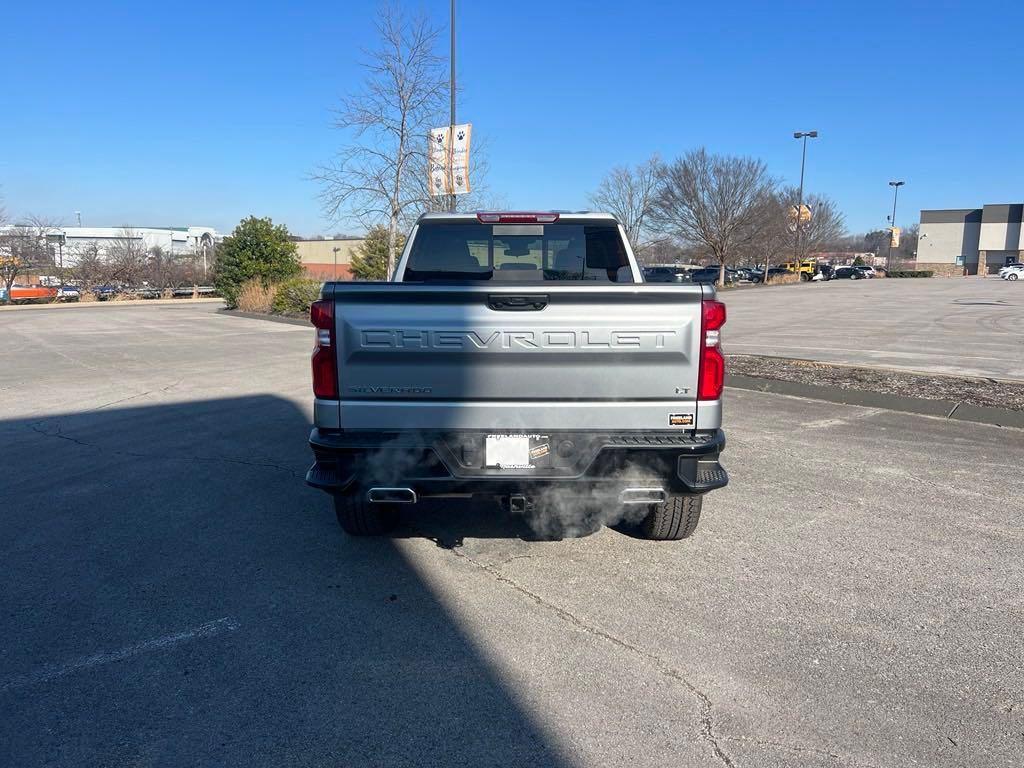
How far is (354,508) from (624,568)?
64.8 inches

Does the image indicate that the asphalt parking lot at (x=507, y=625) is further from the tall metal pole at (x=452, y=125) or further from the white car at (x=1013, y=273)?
the white car at (x=1013, y=273)

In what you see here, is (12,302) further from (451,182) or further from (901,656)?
(901,656)

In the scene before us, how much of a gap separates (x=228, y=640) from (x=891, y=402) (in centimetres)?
804

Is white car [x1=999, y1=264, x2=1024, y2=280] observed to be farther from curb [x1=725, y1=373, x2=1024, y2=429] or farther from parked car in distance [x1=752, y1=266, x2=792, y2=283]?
curb [x1=725, y1=373, x2=1024, y2=429]

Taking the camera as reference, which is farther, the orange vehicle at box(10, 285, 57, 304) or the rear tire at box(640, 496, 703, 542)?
the orange vehicle at box(10, 285, 57, 304)

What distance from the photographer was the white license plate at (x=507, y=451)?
12.4 ft

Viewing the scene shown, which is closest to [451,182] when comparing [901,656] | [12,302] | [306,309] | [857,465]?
[306,309]

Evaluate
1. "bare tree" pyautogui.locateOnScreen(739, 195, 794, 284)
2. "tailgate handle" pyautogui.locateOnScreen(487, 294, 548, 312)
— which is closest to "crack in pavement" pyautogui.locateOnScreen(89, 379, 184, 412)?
"tailgate handle" pyautogui.locateOnScreen(487, 294, 548, 312)

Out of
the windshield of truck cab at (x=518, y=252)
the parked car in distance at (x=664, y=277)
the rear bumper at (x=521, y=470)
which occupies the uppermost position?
the windshield of truck cab at (x=518, y=252)

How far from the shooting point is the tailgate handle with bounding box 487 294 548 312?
367cm

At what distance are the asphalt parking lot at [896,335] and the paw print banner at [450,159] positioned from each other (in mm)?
6544

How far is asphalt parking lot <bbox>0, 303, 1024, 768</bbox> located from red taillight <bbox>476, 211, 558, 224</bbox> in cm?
207

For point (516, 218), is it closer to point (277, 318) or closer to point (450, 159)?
point (450, 159)

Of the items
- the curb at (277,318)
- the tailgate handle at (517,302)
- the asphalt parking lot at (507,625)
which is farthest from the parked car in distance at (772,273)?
the tailgate handle at (517,302)
